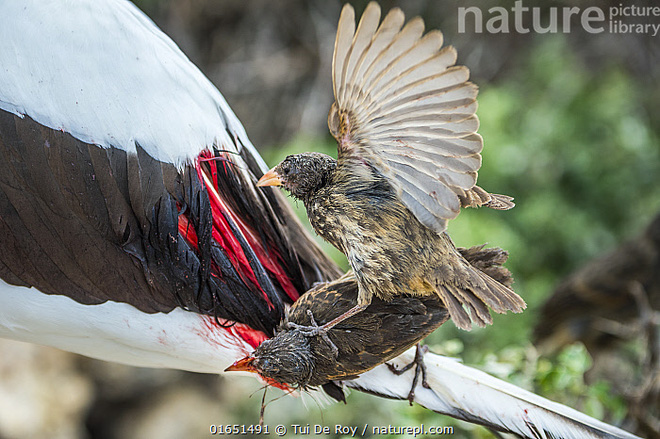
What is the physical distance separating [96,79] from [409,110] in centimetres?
28

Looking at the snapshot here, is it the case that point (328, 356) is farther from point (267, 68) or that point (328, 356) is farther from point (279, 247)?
point (267, 68)

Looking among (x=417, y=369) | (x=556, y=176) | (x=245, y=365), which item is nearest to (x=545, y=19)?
(x=556, y=176)

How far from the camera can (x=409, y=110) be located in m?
0.45

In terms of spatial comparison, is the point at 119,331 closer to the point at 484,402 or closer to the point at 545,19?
the point at 484,402

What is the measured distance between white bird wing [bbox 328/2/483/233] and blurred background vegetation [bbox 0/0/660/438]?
1257 mm

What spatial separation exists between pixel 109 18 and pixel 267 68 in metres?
2.29

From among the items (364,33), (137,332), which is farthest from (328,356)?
(364,33)

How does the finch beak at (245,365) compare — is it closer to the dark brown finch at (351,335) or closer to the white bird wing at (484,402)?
the dark brown finch at (351,335)

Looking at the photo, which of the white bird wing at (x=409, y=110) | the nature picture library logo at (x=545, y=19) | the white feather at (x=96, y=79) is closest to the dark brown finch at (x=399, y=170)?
the white bird wing at (x=409, y=110)

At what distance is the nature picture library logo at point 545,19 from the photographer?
108 inches

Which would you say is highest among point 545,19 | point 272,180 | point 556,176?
point 545,19

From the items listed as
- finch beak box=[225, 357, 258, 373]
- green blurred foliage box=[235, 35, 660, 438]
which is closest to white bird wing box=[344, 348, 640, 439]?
finch beak box=[225, 357, 258, 373]

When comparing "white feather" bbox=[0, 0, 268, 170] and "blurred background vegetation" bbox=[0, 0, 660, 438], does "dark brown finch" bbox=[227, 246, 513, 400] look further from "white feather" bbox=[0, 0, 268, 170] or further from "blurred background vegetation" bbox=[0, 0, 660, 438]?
"blurred background vegetation" bbox=[0, 0, 660, 438]

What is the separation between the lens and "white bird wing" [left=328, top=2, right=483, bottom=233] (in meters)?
0.42
